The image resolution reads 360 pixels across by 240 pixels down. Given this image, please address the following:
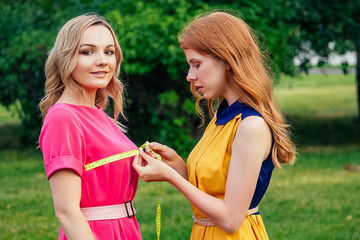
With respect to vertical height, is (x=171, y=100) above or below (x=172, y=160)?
below

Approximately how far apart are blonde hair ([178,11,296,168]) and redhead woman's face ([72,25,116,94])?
0.40 metres

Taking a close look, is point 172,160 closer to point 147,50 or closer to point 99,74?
point 99,74

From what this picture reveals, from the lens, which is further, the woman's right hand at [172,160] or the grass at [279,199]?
the grass at [279,199]

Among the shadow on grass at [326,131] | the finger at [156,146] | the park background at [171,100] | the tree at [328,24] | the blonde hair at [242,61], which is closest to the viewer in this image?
the blonde hair at [242,61]

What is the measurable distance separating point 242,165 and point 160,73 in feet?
22.7

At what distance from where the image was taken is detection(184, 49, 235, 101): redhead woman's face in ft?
8.37

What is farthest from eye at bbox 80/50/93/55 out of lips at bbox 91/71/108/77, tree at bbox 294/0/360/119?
tree at bbox 294/0/360/119

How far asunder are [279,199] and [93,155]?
4.66 m

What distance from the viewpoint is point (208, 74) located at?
2564 mm

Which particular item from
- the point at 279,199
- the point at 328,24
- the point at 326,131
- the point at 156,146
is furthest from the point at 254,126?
the point at 326,131

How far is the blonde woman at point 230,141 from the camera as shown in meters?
2.40

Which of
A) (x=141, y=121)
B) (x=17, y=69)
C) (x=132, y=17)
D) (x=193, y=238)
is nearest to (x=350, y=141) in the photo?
(x=141, y=121)

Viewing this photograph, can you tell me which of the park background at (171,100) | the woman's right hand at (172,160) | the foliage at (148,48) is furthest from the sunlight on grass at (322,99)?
the woman's right hand at (172,160)

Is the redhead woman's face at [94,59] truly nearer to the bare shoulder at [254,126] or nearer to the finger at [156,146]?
the finger at [156,146]
